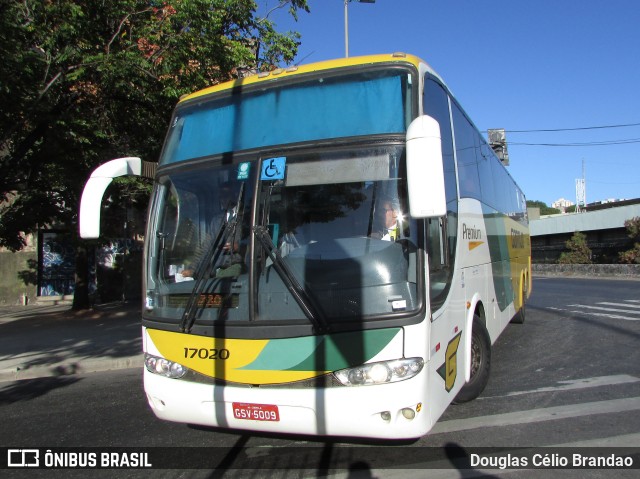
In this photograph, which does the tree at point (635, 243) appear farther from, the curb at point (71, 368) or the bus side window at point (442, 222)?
the curb at point (71, 368)

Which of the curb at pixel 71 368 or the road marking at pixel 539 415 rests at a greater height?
the road marking at pixel 539 415

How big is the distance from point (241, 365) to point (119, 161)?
223cm

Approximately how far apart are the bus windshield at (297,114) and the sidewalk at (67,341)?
5.12 m

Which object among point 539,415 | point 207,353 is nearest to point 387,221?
point 207,353

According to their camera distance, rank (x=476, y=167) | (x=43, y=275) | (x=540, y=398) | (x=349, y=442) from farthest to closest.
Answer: (x=43, y=275), (x=476, y=167), (x=540, y=398), (x=349, y=442)

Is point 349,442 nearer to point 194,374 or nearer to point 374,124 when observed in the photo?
point 194,374

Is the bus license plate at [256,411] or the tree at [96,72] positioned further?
the tree at [96,72]

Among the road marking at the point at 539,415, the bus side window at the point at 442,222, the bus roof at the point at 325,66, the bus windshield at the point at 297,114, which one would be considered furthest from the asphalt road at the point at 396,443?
Result: the bus roof at the point at 325,66

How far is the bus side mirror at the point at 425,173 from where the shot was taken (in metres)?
3.09

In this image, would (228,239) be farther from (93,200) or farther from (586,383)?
(586,383)

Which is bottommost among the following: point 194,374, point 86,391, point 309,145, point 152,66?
point 86,391

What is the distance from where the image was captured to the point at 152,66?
968cm

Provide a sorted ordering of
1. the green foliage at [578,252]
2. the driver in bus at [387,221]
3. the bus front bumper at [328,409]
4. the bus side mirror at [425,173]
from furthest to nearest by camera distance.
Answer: the green foliage at [578,252] → the driver in bus at [387,221] → the bus front bumper at [328,409] → the bus side mirror at [425,173]

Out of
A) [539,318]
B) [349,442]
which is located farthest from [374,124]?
[539,318]
